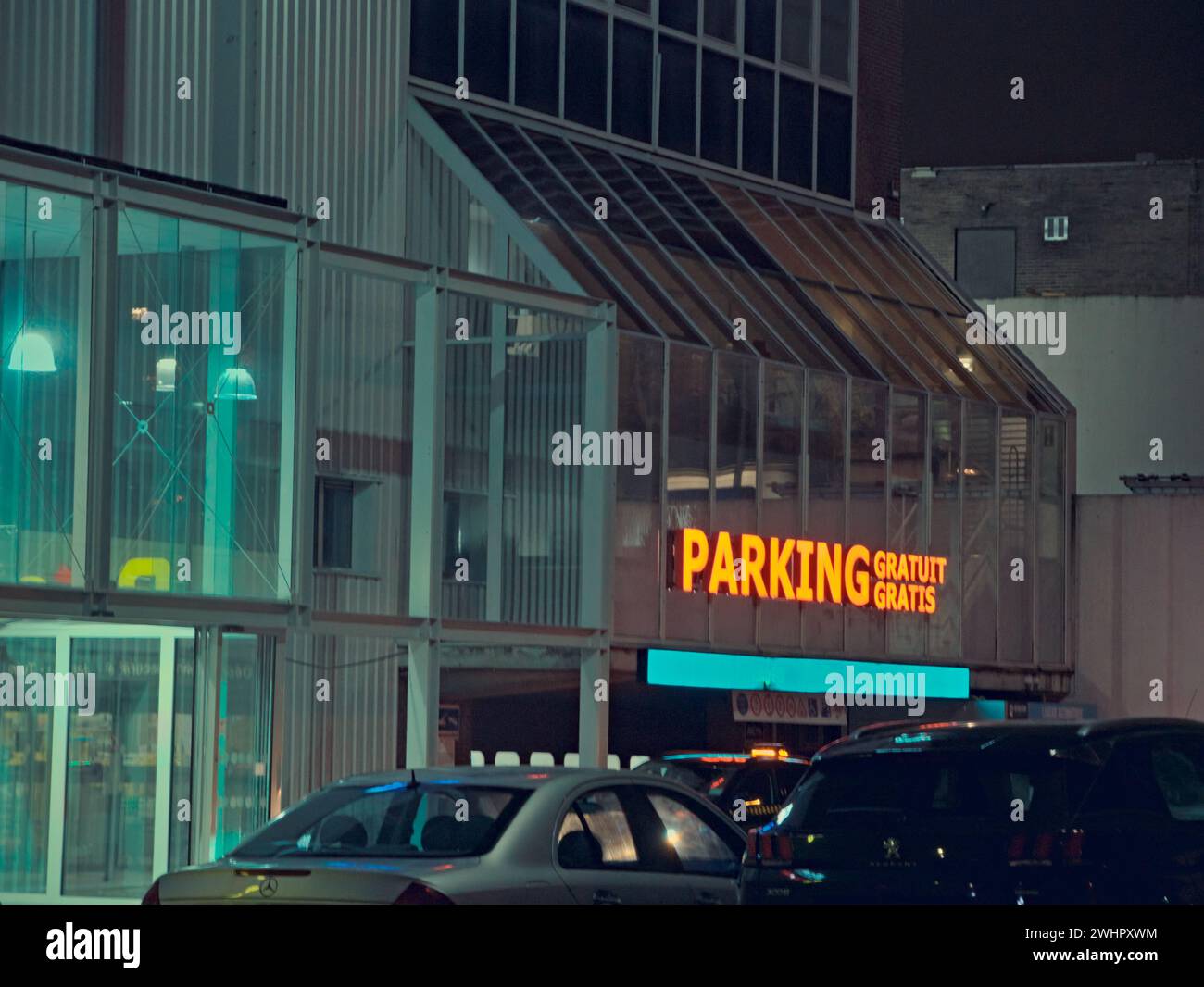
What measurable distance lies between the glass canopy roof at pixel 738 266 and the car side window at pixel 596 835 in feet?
A: 45.1

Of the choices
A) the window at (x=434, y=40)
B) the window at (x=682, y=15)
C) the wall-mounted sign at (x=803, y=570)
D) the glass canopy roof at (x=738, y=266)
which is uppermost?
the window at (x=682, y=15)

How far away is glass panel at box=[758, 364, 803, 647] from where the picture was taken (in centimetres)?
2602

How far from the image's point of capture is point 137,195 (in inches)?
702

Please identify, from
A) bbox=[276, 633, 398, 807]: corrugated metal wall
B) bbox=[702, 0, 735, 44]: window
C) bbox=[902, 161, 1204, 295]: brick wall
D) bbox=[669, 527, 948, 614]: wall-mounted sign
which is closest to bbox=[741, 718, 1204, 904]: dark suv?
bbox=[276, 633, 398, 807]: corrugated metal wall

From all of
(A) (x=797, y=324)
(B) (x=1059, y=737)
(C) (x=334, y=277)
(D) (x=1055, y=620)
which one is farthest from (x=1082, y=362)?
(B) (x=1059, y=737)

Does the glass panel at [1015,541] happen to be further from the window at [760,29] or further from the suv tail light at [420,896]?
the suv tail light at [420,896]

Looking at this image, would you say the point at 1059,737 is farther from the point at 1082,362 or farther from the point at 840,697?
the point at 1082,362

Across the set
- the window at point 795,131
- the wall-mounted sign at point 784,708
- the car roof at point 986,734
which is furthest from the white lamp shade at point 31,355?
the window at point 795,131

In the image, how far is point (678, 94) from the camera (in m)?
30.0

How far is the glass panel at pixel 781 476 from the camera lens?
26.0 meters

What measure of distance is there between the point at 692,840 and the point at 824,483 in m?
16.0

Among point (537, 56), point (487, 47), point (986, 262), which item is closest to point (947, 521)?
point (537, 56)
